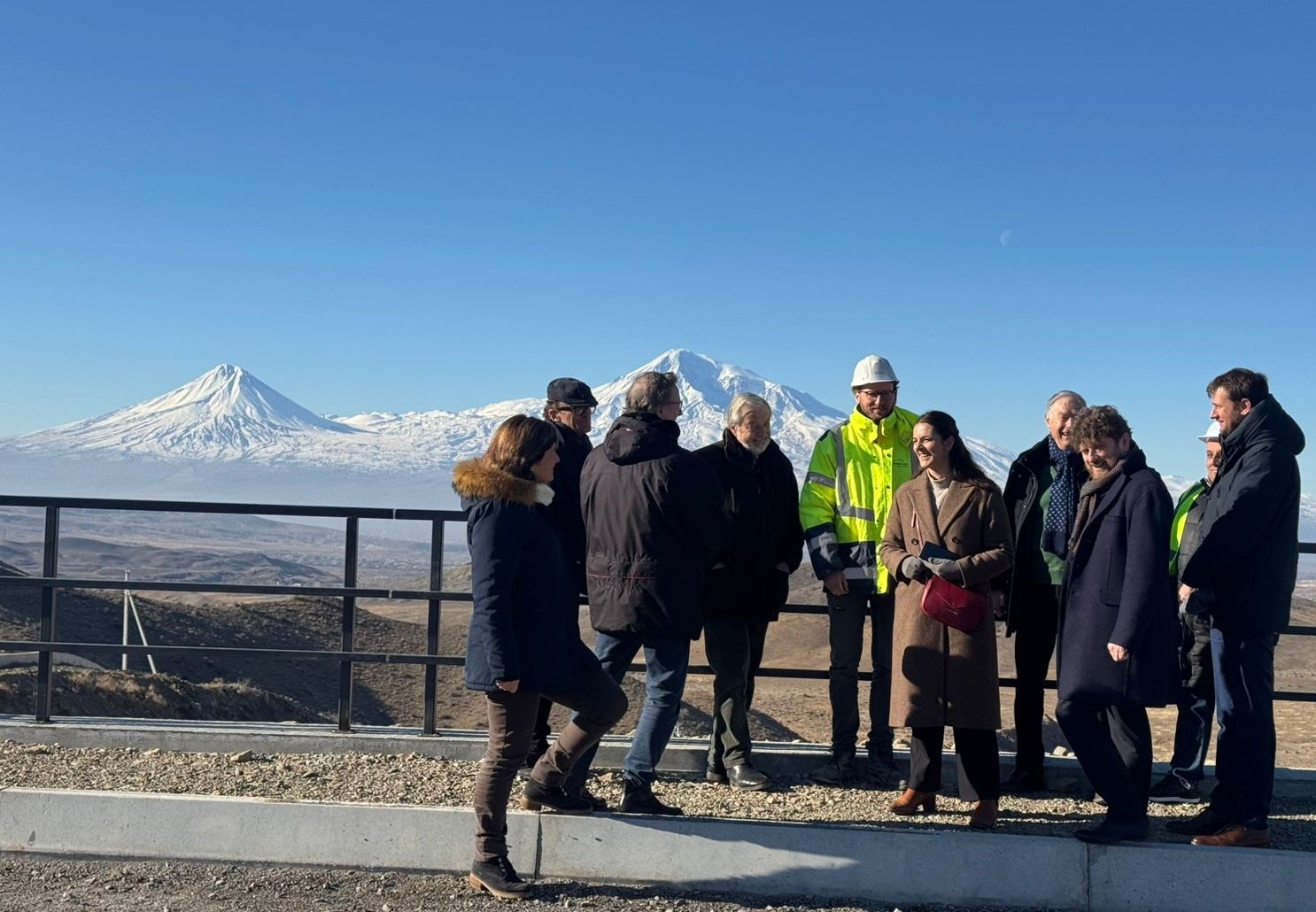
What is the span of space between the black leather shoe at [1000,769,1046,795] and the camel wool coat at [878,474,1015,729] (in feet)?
2.78

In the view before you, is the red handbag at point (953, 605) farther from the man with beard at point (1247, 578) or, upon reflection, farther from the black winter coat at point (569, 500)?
the black winter coat at point (569, 500)

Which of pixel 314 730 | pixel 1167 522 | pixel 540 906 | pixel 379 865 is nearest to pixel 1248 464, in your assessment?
pixel 1167 522

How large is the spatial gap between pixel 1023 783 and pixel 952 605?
1.26 metres

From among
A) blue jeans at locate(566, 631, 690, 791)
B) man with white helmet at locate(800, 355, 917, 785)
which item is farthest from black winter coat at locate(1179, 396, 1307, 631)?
blue jeans at locate(566, 631, 690, 791)

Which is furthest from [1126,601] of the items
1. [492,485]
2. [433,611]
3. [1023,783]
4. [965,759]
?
[433,611]

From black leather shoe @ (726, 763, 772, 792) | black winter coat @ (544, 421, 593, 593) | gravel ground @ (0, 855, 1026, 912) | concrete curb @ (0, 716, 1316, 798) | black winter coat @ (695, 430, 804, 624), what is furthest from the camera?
concrete curb @ (0, 716, 1316, 798)

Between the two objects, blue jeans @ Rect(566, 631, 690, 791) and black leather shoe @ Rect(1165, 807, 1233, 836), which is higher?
blue jeans @ Rect(566, 631, 690, 791)

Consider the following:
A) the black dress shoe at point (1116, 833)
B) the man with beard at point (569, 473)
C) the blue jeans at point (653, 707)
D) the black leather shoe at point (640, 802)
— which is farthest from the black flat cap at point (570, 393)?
the black dress shoe at point (1116, 833)

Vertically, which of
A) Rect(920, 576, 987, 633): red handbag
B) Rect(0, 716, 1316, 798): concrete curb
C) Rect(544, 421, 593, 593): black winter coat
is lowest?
Rect(0, 716, 1316, 798): concrete curb

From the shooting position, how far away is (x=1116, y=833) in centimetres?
462

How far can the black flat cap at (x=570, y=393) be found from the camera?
5.52 meters

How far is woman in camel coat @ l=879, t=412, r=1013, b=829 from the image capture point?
504 cm

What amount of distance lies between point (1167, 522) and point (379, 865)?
3211 mm

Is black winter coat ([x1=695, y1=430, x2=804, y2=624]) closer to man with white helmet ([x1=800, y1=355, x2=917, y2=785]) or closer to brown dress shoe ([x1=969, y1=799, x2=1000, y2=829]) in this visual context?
man with white helmet ([x1=800, y1=355, x2=917, y2=785])
